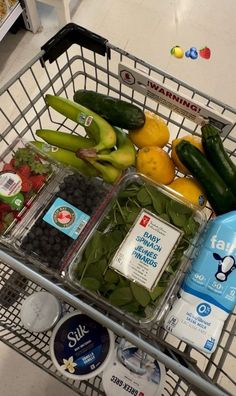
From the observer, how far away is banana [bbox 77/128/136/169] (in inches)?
25.1

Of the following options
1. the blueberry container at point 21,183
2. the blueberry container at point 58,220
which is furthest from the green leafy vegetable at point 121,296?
the blueberry container at point 21,183

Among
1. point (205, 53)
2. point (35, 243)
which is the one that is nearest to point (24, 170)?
point (35, 243)

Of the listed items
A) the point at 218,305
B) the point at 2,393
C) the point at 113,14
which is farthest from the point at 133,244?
the point at 113,14

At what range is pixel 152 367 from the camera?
2.12 ft

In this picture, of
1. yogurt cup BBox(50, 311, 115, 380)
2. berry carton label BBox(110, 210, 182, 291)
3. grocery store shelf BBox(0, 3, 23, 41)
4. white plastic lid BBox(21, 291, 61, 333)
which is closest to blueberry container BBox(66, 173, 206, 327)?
berry carton label BBox(110, 210, 182, 291)

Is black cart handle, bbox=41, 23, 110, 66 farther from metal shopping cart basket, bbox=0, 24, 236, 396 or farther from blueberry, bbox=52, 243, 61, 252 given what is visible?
blueberry, bbox=52, 243, 61, 252

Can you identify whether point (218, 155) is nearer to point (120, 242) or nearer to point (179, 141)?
point (179, 141)

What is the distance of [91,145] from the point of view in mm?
730

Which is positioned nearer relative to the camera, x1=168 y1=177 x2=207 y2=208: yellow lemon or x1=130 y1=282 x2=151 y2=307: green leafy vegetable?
x1=130 y1=282 x2=151 y2=307: green leafy vegetable

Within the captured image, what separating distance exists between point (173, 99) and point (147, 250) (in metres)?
0.26

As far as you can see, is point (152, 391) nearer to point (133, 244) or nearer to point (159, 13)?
point (133, 244)

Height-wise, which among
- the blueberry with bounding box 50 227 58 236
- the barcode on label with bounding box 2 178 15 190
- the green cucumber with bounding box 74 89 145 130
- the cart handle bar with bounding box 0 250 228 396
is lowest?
the cart handle bar with bounding box 0 250 228 396

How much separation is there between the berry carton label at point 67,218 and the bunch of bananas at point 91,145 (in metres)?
0.09

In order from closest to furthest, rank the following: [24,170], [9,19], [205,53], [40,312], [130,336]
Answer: [130,336] → [24,170] → [40,312] → [9,19] → [205,53]
